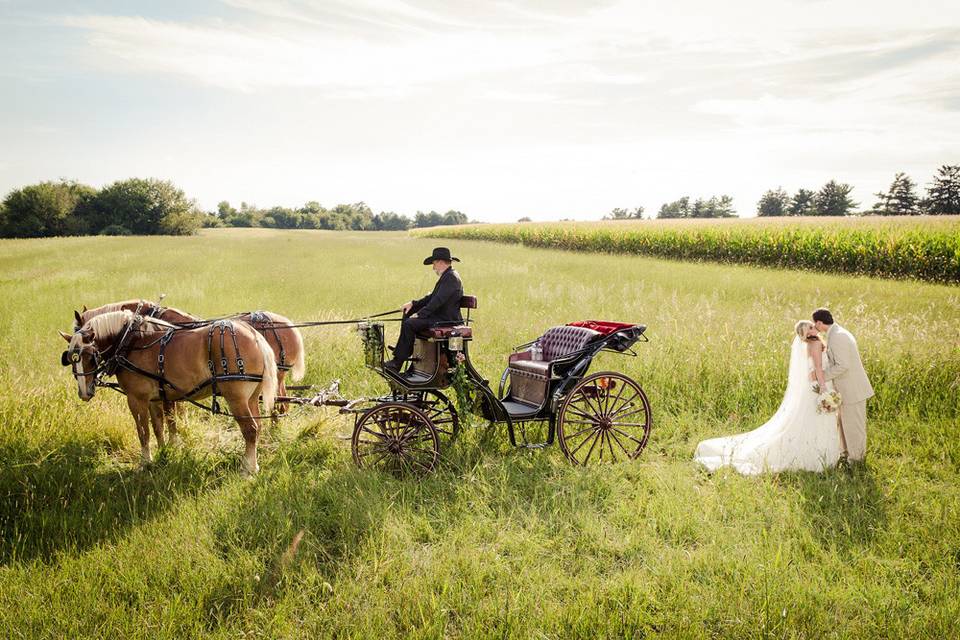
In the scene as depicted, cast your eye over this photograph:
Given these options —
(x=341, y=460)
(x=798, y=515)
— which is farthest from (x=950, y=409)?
(x=341, y=460)

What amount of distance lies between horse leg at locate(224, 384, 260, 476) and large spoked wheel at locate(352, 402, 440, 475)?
1160 millimetres

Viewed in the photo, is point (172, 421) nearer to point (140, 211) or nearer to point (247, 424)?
point (247, 424)

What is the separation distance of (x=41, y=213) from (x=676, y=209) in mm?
88040

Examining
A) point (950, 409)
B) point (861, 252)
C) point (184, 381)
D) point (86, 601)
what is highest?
point (861, 252)

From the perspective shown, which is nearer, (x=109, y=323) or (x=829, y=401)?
(x=109, y=323)

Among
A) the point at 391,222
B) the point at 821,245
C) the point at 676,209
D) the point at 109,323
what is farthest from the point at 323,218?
the point at 109,323

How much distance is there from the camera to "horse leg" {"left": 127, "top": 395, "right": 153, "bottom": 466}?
6031 mm

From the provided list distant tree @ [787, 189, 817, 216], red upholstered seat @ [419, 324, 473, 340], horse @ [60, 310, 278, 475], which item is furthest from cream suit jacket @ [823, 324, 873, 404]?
distant tree @ [787, 189, 817, 216]

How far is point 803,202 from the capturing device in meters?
75.6

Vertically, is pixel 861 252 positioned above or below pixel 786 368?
above

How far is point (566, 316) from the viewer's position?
13359mm

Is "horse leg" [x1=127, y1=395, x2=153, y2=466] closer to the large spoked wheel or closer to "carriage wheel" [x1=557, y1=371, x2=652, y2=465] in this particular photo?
the large spoked wheel

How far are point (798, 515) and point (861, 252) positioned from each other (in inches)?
897

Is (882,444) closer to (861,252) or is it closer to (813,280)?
(813,280)
